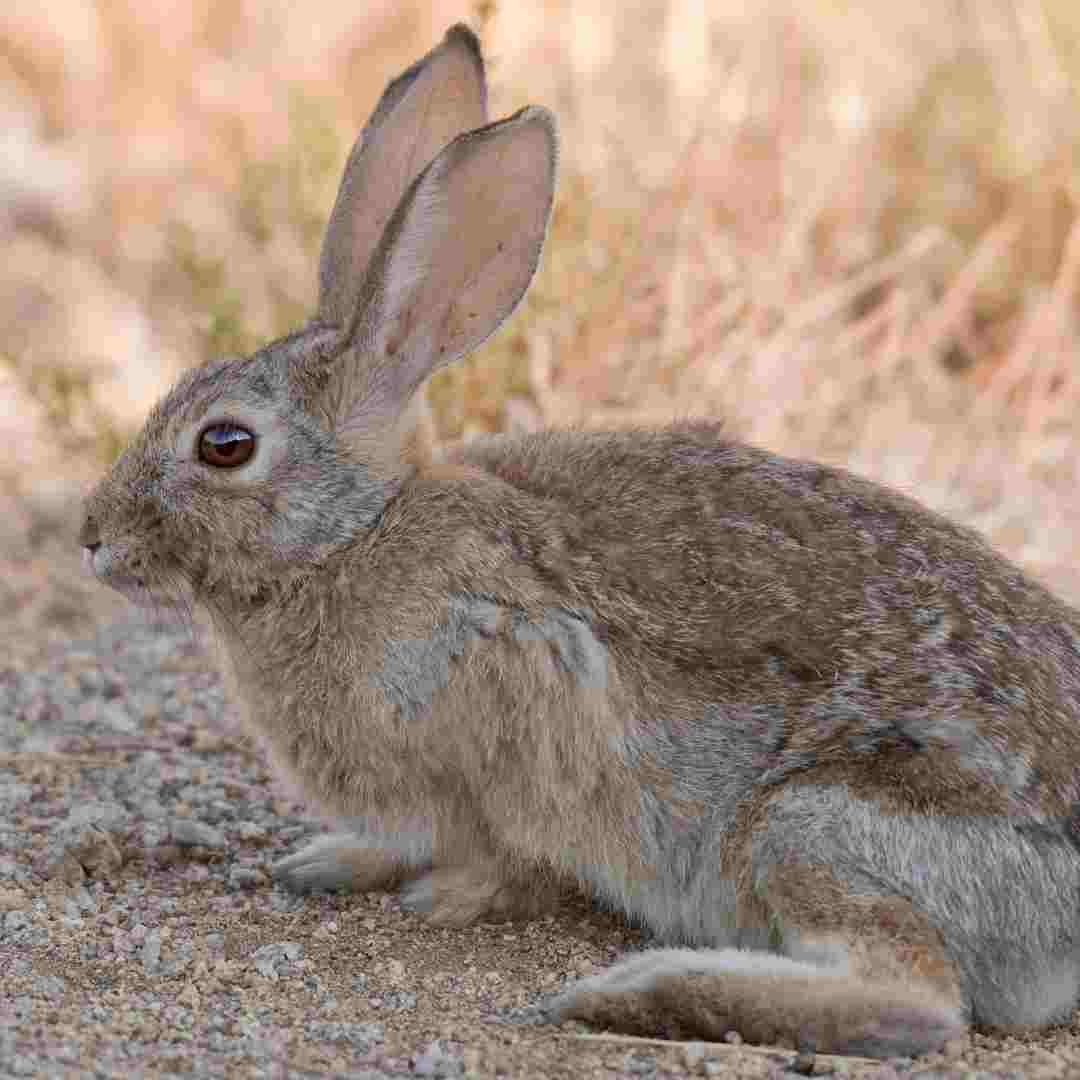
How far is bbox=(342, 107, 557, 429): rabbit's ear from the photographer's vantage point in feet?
13.8

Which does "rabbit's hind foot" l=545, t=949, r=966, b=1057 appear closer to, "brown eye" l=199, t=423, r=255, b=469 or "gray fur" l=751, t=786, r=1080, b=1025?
"gray fur" l=751, t=786, r=1080, b=1025

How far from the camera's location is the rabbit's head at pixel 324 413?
4293 millimetres

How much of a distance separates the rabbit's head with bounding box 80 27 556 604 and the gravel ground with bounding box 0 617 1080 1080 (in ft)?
2.16

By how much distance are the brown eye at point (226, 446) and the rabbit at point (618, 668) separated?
0.03ft

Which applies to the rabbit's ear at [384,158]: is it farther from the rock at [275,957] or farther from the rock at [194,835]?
the rock at [275,957]

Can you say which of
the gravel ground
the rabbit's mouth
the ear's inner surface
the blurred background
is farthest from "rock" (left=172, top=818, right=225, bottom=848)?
the blurred background

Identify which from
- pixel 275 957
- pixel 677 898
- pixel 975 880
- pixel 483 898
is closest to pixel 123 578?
pixel 275 957

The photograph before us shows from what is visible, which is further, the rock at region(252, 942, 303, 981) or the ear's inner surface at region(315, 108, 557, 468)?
the ear's inner surface at region(315, 108, 557, 468)

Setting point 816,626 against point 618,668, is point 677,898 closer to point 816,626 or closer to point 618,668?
point 618,668

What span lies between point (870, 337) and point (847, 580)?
11.6ft

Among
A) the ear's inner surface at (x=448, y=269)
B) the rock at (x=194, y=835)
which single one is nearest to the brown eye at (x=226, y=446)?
the ear's inner surface at (x=448, y=269)

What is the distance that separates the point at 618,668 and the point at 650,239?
3.06 meters

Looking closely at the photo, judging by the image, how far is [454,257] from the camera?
172 inches

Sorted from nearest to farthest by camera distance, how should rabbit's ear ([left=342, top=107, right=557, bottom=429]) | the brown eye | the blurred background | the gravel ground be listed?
the gravel ground
rabbit's ear ([left=342, top=107, right=557, bottom=429])
the brown eye
the blurred background
